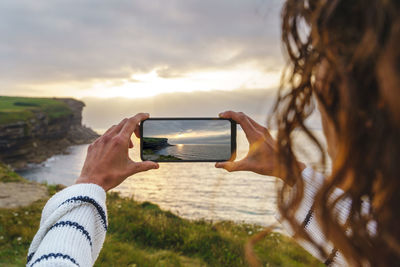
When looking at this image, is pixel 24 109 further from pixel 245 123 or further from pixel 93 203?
pixel 93 203

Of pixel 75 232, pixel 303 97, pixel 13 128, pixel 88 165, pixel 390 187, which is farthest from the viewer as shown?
pixel 13 128

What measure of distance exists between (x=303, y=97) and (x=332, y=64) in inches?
6.4

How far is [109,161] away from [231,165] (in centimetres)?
81

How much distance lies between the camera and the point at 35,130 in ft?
247

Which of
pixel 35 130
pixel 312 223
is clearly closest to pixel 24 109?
pixel 35 130

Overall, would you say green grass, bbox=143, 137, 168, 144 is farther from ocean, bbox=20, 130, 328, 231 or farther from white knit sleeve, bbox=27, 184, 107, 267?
white knit sleeve, bbox=27, 184, 107, 267

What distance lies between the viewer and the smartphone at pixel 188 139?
2367 millimetres

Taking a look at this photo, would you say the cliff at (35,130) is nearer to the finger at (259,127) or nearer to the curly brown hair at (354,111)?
the finger at (259,127)

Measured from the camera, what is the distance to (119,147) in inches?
69.7

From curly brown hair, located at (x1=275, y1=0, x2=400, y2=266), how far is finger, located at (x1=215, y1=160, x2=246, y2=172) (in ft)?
3.24

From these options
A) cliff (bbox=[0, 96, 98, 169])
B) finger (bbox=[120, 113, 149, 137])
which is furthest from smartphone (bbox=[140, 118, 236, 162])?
cliff (bbox=[0, 96, 98, 169])

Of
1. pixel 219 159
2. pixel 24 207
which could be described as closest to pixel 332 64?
pixel 219 159

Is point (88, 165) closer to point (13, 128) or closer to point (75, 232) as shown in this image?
point (75, 232)

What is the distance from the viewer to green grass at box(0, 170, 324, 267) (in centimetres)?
629
